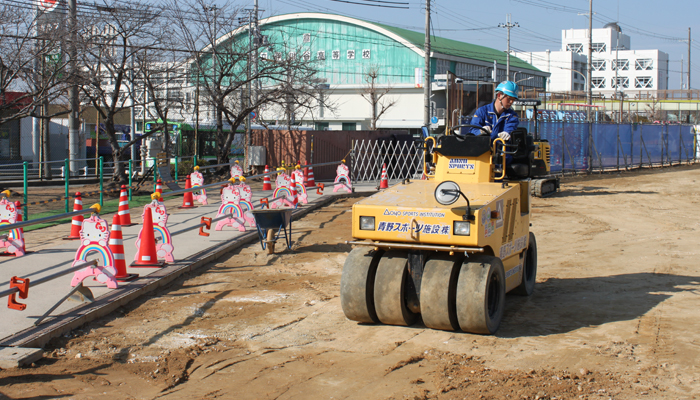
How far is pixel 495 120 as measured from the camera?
7961 mm

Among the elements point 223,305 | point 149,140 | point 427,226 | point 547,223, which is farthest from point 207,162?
point 427,226

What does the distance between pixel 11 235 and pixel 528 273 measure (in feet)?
27.6

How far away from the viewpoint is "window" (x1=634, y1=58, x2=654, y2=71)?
13088cm

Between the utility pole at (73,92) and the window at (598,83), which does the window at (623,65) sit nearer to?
the window at (598,83)

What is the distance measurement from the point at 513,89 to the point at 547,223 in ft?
28.9

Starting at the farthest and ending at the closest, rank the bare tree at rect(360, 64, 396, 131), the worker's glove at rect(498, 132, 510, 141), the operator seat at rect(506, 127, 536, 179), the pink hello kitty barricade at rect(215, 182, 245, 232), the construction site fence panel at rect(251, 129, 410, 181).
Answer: the bare tree at rect(360, 64, 396, 131) → the construction site fence panel at rect(251, 129, 410, 181) → the pink hello kitty barricade at rect(215, 182, 245, 232) → the operator seat at rect(506, 127, 536, 179) → the worker's glove at rect(498, 132, 510, 141)

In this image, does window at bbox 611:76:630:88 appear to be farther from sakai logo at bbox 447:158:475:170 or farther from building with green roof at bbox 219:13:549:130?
sakai logo at bbox 447:158:475:170

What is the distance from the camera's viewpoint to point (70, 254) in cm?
1061

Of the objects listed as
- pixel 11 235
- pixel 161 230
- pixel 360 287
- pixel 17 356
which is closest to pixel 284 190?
pixel 161 230

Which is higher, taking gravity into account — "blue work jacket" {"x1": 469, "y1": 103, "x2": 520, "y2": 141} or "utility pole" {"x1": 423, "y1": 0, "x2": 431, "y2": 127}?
"utility pole" {"x1": 423, "y1": 0, "x2": 431, "y2": 127}

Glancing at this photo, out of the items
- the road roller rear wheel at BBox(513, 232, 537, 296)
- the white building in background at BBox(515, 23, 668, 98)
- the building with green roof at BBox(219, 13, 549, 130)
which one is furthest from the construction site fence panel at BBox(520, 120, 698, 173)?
the white building in background at BBox(515, 23, 668, 98)

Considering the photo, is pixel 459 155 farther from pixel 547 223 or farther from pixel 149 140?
pixel 149 140

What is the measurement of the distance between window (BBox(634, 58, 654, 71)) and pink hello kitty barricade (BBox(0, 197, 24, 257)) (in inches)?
5478

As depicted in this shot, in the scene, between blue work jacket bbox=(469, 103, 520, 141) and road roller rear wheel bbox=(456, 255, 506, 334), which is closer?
road roller rear wheel bbox=(456, 255, 506, 334)
